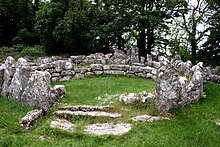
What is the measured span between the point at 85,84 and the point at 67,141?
9059 millimetres

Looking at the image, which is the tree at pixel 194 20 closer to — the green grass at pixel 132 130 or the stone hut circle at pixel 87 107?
the stone hut circle at pixel 87 107

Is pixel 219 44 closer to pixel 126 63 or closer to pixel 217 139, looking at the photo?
pixel 126 63

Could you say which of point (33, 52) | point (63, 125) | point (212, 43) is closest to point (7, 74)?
point (63, 125)

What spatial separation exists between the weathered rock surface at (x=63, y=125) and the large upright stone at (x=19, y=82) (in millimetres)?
3086

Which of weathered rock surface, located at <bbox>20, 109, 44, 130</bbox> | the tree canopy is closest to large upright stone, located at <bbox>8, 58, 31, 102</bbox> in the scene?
weathered rock surface, located at <bbox>20, 109, 44, 130</bbox>

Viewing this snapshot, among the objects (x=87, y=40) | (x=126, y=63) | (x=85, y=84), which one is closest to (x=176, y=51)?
(x=87, y=40)

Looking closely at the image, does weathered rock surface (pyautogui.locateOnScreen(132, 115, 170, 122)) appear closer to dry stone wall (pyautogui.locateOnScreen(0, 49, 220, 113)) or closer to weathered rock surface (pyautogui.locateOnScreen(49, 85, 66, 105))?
dry stone wall (pyautogui.locateOnScreen(0, 49, 220, 113))

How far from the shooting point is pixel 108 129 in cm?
1180

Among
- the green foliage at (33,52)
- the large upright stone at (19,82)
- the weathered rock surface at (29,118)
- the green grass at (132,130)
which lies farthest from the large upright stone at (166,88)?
the green foliage at (33,52)

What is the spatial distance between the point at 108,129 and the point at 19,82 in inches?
200

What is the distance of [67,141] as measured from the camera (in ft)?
35.4

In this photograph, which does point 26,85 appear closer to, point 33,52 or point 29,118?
point 29,118

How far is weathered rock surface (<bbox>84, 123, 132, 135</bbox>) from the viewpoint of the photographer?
37.6ft

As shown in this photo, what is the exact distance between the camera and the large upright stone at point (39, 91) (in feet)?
44.4
